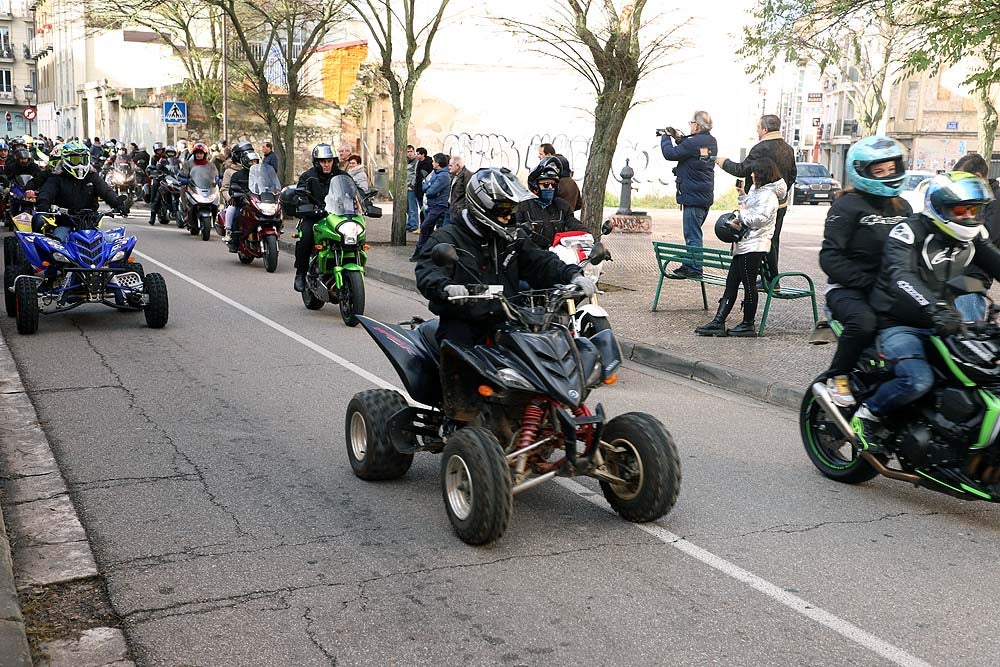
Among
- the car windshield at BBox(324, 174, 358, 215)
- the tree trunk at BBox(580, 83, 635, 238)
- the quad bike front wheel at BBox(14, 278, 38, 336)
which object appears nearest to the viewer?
the quad bike front wheel at BBox(14, 278, 38, 336)

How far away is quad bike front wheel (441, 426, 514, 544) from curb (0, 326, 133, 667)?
5.23 ft

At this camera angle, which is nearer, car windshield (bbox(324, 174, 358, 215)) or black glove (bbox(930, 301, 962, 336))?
black glove (bbox(930, 301, 962, 336))

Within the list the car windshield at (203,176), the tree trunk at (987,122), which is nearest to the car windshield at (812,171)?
the tree trunk at (987,122)

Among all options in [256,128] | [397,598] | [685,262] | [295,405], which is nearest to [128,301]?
[295,405]

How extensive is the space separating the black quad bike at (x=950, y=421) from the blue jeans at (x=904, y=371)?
0.06 m

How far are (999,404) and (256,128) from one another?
39452 millimetres

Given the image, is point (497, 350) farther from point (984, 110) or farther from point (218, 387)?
point (984, 110)

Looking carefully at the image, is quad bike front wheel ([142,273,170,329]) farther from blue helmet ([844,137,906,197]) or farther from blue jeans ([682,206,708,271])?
blue helmet ([844,137,906,197])

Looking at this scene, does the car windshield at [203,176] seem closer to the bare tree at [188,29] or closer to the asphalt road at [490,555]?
the bare tree at [188,29]

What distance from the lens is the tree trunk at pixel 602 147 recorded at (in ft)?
48.2

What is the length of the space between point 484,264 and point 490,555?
1619mm

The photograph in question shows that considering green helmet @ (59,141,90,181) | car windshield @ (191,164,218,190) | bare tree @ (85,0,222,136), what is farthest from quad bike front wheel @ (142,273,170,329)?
bare tree @ (85,0,222,136)

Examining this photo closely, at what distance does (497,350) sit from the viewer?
5387mm

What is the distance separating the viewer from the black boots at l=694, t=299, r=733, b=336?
36.2 ft
